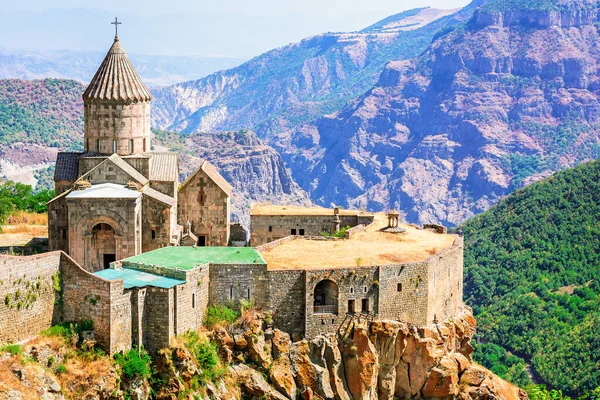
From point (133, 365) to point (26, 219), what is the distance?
32.1m

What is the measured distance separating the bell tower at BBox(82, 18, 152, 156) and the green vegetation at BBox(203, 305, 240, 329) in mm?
18355

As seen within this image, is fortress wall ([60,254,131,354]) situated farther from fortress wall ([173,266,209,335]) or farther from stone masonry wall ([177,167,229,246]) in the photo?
stone masonry wall ([177,167,229,246])

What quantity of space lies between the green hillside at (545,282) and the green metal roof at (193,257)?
211 feet

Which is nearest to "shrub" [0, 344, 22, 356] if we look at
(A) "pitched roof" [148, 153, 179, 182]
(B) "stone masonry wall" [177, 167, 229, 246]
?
(A) "pitched roof" [148, 153, 179, 182]

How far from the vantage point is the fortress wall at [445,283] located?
69.9 metres

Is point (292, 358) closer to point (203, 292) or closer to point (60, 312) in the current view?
point (203, 292)

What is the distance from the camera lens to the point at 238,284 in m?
63.4

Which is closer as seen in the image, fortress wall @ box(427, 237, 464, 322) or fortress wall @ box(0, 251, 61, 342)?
fortress wall @ box(0, 251, 61, 342)

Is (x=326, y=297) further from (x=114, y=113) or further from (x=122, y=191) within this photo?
(x=114, y=113)

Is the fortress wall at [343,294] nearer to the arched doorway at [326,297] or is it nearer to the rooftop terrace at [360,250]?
the arched doorway at [326,297]

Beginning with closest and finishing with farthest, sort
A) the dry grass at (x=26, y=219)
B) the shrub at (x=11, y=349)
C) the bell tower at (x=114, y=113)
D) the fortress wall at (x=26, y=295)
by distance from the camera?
the shrub at (x=11, y=349) < the fortress wall at (x=26, y=295) < the bell tower at (x=114, y=113) < the dry grass at (x=26, y=219)

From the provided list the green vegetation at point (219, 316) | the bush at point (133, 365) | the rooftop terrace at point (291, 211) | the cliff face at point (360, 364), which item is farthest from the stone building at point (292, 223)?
the bush at point (133, 365)

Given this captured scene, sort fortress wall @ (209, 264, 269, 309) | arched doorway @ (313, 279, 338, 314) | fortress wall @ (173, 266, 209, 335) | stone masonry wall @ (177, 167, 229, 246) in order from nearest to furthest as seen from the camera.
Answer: fortress wall @ (173, 266, 209, 335)
fortress wall @ (209, 264, 269, 309)
arched doorway @ (313, 279, 338, 314)
stone masonry wall @ (177, 167, 229, 246)

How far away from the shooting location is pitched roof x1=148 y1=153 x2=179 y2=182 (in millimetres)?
77000
